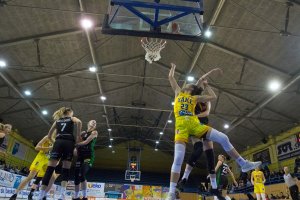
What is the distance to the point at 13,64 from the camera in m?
15.2

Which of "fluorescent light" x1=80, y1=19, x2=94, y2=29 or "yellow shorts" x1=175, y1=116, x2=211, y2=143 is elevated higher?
"fluorescent light" x1=80, y1=19, x2=94, y2=29

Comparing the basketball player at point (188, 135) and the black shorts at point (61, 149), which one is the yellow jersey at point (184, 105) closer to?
the basketball player at point (188, 135)

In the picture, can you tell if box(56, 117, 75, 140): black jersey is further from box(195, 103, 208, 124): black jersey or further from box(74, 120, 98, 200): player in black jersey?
box(195, 103, 208, 124): black jersey

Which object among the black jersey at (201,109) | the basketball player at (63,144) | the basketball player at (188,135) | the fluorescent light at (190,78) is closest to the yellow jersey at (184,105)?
the basketball player at (188,135)

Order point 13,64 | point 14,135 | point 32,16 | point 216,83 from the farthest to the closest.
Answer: point 14,135, point 216,83, point 13,64, point 32,16

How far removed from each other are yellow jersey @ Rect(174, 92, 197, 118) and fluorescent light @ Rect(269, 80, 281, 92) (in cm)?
1213

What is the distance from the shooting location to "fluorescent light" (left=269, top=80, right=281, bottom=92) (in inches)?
599

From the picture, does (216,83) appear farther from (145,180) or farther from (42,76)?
(145,180)

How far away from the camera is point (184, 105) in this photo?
4.74 meters

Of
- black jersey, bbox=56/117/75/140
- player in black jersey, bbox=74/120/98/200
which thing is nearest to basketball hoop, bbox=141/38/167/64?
player in black jersey, bbox=74/120/98/200

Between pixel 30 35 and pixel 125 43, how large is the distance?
5.08m

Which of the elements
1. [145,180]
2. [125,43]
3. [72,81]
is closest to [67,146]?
[125,43]

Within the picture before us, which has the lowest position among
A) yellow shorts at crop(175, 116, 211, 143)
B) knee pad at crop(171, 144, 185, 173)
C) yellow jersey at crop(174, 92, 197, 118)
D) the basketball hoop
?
knee pad at crop(171, 144, 185, 173)

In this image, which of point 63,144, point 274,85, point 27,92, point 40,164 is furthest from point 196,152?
point 27,92
